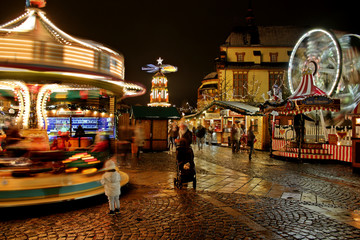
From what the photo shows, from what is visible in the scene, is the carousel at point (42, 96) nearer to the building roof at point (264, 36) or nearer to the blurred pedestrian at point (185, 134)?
the blurred pedestrian at point (185, 134)

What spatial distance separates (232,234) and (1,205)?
14.5 feet

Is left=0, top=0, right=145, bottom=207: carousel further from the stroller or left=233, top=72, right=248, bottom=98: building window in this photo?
left=233, top=72, right=248, bottom=98: building window

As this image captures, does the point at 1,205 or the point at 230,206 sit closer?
the point at 1,205

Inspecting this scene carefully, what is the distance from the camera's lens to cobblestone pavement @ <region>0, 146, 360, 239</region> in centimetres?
452

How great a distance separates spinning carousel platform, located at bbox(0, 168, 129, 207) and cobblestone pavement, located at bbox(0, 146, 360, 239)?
0.17m

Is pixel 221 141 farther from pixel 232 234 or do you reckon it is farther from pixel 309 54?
pixel 232 234

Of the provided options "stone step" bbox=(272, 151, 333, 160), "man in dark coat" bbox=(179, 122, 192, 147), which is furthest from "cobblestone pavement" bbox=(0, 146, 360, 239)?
"stone step" bbox=(272, 151, 333, 160)

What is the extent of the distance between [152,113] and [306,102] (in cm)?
880

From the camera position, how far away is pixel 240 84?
127 feet

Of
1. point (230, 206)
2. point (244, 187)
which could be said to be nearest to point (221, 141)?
point (244, 187)

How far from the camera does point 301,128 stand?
14055 mm

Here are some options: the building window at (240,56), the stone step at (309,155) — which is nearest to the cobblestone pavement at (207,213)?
the stone step at (309,155)

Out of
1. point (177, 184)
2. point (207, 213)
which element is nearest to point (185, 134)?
point (177, 184)

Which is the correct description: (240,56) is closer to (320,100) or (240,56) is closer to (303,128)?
(303,128)
